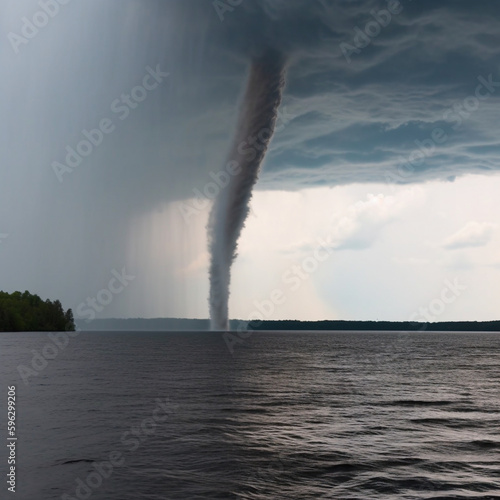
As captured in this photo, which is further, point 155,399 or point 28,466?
point 155,399

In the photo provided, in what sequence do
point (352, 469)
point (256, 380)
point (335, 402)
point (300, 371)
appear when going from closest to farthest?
point (352, 469) → point (335, 402) → point (256, 380) → point (300, 371)

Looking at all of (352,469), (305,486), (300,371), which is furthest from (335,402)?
(300,371)

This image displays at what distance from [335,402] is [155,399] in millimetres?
13153

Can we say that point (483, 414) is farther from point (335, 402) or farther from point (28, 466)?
point (28, 466)

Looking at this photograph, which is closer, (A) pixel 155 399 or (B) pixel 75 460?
(B) pixel 75 460

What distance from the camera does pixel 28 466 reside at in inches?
819

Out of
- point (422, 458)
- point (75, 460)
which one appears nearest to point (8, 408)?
point (75, 460)

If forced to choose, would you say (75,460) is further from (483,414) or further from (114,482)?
(483,414)

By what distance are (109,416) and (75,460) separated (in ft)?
35.0

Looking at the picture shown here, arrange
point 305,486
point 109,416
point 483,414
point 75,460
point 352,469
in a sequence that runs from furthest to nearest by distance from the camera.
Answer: point 483,414 → point 109,416 → point 75,460 → point 352,469 → point 305,486

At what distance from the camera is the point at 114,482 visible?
18.9m

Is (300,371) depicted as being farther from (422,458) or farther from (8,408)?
(422,458)

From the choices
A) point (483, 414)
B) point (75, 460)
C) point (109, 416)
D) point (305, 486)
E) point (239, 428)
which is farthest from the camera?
point (483, 414)

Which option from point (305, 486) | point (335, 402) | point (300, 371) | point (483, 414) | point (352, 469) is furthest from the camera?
point (300, 371)
